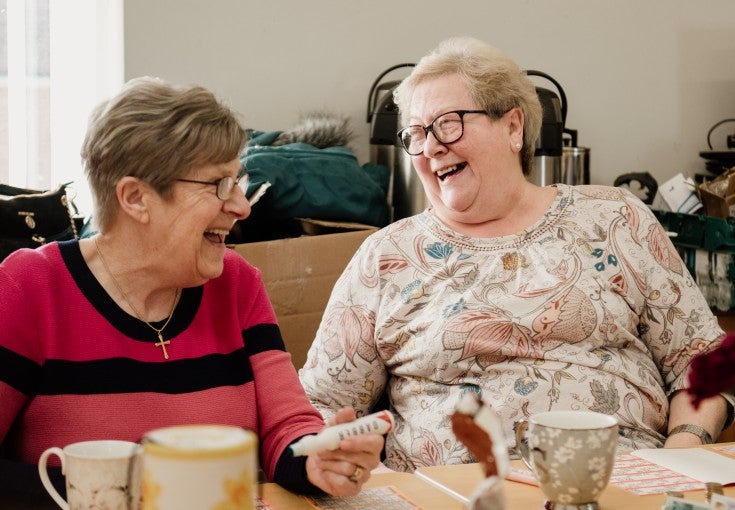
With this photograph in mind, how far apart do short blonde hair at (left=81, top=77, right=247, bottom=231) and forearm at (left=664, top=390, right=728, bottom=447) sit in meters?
0.91

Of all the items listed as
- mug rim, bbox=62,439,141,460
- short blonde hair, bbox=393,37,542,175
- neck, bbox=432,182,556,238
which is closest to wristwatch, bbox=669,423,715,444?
neck, bbox=432,182,556,238

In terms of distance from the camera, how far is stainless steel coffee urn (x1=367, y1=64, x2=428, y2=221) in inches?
107

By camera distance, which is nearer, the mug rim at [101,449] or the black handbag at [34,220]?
the mug rim at [101,449]

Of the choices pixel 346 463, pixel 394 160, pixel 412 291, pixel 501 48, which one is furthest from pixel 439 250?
pixel 501 48

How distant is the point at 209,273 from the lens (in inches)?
53.7

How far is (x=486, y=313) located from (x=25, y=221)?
865mm

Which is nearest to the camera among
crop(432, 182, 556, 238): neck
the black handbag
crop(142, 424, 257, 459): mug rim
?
crop(142, 424, 257, 459): mug rim

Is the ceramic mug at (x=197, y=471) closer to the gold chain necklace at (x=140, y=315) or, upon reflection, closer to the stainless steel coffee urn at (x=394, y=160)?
the gold chain necklace at (x=140, y=315)

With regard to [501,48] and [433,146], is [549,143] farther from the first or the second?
[433,146]

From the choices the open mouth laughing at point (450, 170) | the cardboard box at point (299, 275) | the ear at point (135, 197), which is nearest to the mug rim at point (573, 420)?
the ear at point (135, 197)

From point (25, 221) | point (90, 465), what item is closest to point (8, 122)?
point (25, 221)

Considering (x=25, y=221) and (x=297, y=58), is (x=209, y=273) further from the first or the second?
(x=297, y=58)

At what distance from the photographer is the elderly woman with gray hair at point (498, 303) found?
1.66 metres

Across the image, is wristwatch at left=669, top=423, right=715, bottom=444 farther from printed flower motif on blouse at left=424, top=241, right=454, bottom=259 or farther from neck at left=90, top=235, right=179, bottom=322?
neck at left=90, top=235, right=179, bottom=322
